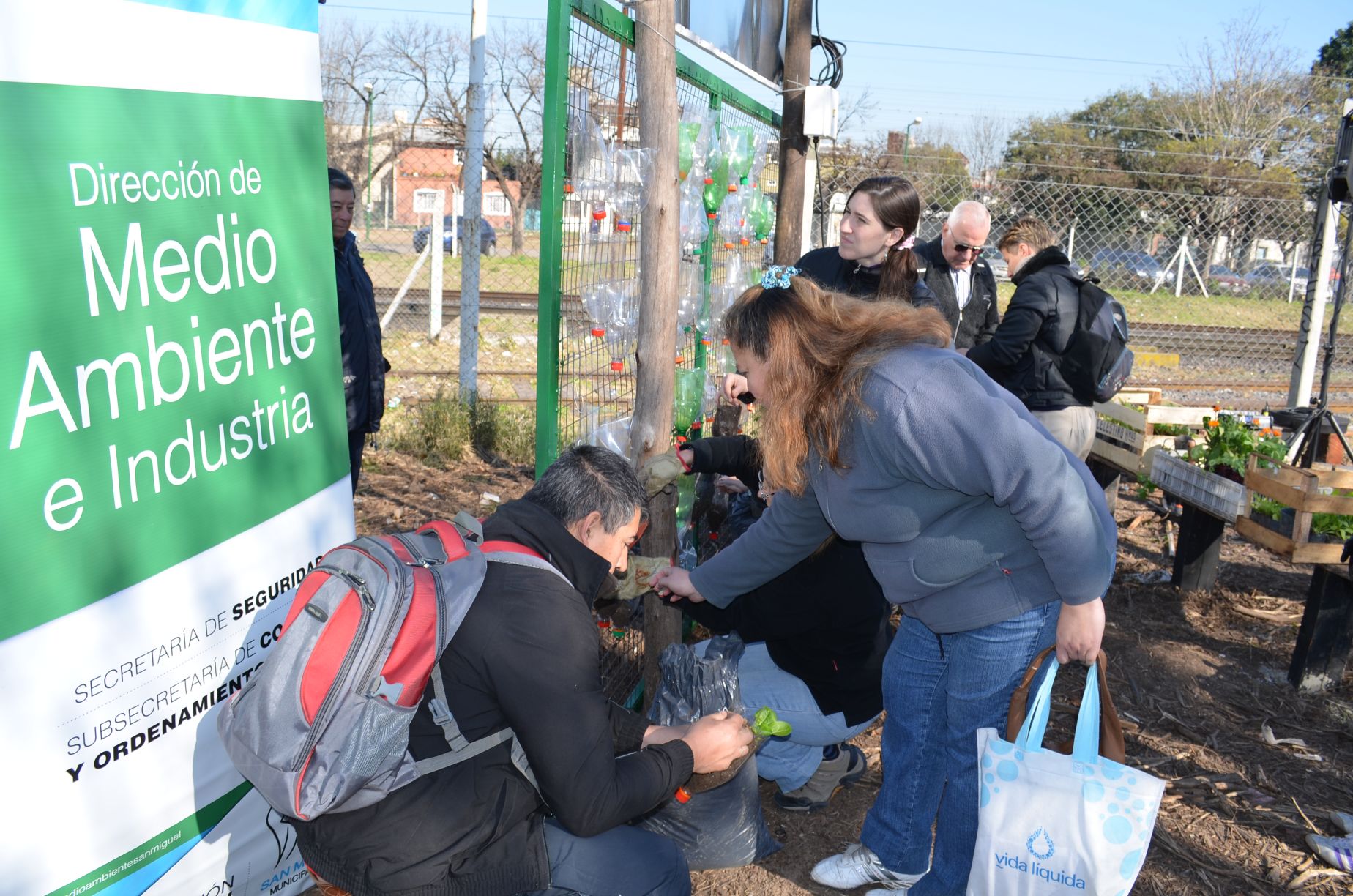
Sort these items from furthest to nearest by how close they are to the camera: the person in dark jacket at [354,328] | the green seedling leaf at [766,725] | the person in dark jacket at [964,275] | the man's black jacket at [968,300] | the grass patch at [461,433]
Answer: the grass patch at [461,433], the man's black jacket at [968,300], the person in dark jacket at [964,275], the person in dark jacket at [354,328], the green seedling leaf at [766,725]

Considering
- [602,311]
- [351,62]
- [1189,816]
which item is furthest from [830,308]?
[351,62]

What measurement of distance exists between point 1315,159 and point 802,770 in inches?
914

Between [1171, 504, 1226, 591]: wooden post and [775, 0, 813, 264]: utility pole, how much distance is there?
248cm

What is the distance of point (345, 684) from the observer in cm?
175

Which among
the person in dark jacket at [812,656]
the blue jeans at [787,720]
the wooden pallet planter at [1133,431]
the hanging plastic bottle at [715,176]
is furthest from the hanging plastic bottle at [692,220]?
the wooden pallet planter at [1133,431]

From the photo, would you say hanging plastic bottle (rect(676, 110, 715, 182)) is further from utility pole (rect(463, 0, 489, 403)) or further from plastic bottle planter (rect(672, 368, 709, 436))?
utility pole (rect(463, 0, 489, 403))

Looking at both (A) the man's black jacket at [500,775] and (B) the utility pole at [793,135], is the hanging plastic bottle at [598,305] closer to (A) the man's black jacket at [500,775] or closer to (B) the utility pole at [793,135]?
(A) the man's black jacket at [500,775]

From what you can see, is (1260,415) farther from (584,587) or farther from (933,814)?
(584,587)

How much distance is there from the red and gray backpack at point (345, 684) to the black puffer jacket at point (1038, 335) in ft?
11.0

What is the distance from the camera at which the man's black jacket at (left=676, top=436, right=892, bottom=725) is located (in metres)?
2.85

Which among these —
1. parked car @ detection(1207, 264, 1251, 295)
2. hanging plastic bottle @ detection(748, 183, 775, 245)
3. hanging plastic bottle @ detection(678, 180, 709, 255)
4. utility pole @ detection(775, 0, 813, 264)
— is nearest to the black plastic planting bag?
hanging plastic bottle @ detection(678, 180, 709, 255)

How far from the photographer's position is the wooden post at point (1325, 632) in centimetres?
416

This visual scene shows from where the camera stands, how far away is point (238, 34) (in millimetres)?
2148

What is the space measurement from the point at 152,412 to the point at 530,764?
3.28 ft
